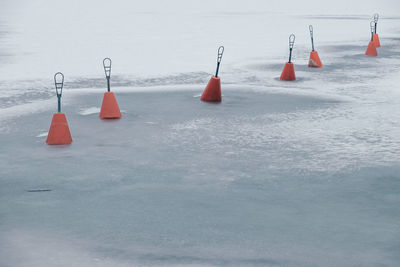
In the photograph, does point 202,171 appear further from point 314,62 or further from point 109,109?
point 314,62

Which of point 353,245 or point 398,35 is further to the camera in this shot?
point 398,35

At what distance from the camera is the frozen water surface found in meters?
5.11

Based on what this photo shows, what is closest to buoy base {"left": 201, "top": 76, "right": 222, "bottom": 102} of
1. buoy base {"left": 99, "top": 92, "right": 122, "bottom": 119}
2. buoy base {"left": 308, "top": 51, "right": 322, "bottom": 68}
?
buoy base {"left": 99, "top": 92, "right": 122, "bottom": 119}

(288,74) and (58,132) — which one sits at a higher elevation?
(58,132)

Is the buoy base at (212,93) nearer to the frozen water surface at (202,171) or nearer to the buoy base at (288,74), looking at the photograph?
the frozen water surface at (202,171)

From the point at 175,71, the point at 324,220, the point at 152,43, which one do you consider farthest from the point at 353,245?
the point at 152,43

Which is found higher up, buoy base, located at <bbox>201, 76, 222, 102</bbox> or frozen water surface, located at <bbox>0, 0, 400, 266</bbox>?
buoy base, located at <bbox>201, 76, 222, 102</bbox>

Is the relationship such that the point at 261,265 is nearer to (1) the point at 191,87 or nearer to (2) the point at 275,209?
(2) the point at 275,209

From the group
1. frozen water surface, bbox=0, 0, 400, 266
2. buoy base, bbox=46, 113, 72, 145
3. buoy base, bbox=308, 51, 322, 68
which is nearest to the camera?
frozen water surface, bbox=0, 0, 400, 266

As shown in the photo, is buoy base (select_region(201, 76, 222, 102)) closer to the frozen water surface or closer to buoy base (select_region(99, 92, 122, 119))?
A: the frozen water surface

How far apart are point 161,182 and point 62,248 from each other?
194 cm

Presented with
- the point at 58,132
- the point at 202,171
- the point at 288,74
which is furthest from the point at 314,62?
the point at 202,171

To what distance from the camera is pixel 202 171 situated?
7.29 meters

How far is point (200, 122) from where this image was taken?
10.0 metres
